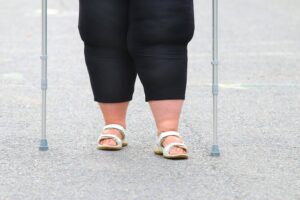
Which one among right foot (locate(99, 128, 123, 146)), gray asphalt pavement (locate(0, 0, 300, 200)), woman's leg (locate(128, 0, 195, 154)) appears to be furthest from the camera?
right foot (locate(99, 128, 123, 146))

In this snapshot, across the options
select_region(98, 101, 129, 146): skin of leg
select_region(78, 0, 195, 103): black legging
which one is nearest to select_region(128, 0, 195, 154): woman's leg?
select_region(78, 0, 195, 103): black legging

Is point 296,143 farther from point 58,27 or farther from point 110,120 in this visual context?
point 58,27

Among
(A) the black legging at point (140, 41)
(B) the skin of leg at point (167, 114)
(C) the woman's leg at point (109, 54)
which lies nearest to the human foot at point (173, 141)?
(B) the skin of leg at point (167, 114)

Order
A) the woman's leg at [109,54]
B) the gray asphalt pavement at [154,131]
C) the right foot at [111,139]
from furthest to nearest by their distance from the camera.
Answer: the right foot at [111,139], the woman's leg at [109,54], the gray asphalt pavement at [154,131]

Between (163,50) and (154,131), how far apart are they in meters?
0.95

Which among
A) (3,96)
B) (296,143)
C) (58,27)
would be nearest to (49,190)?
(296,143)

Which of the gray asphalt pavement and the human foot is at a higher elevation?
the human foot

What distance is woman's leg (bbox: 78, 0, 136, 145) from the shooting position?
17.3 feet

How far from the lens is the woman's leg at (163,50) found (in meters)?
5.16

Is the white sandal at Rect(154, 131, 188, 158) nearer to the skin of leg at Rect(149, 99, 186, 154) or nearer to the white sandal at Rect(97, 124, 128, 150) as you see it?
the skin of leg at Rect(149, 99, 186, 154)

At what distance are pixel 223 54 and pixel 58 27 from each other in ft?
10.3

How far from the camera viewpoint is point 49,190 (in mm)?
4551

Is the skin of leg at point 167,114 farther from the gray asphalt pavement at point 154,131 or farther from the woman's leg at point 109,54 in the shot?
the woman's leg at point 109,54

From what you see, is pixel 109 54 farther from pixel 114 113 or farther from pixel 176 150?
pixel 176 150
